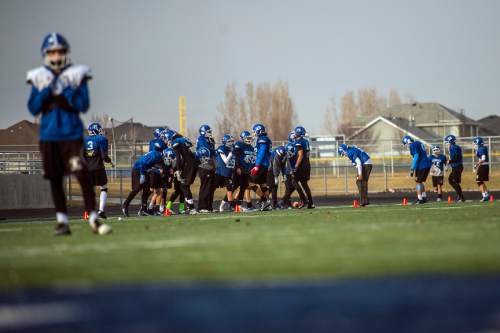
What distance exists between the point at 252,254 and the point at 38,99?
4411 mm

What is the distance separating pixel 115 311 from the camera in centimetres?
529

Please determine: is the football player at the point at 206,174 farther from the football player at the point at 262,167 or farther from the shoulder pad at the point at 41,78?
the shoulder pad at the point at 41,78

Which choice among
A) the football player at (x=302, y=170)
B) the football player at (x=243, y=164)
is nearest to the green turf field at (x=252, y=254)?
the football player at (x=302, y=170)

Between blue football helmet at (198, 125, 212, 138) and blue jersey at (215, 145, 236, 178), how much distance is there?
1.48 m

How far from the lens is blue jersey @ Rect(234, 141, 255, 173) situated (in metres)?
26.0

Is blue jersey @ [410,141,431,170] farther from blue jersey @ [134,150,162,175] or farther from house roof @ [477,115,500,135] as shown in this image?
house roof @ [477,115,500,135]

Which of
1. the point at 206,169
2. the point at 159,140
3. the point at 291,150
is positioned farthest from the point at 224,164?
the point at 159,140

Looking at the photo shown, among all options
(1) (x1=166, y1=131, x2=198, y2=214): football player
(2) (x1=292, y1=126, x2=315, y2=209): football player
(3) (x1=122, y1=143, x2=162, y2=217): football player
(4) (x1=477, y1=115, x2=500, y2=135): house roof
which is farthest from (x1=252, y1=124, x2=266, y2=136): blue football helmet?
(4) (x1=477, y1=115, x2=500, y2=135): house roof

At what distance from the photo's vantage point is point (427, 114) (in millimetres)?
117250

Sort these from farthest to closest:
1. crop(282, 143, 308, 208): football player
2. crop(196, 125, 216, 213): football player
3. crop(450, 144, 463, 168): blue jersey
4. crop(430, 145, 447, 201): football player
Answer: crop(430, 145, 447, 201): football player < crop(450, 144, 463, 168): blue jersey < crop(282, 143, 308, 208): football player < crop(196, 125, 216, 213): football player

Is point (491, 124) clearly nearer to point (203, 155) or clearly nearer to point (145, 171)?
point (203, 155)

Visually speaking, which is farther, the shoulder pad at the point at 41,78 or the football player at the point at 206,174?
the football player at the point at 206,174

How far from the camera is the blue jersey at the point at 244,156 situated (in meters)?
26.0

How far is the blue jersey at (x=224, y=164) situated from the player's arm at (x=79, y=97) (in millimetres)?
14898
